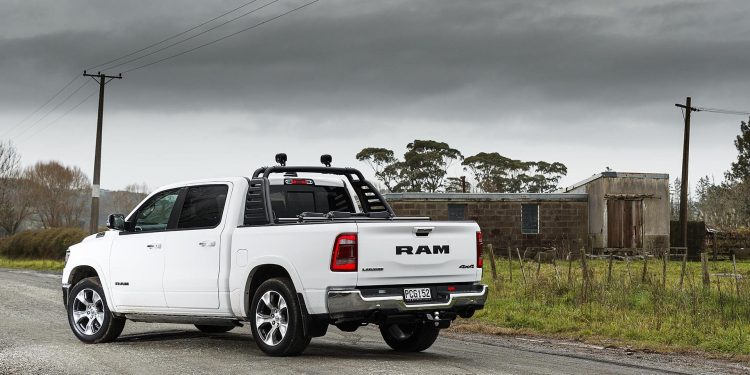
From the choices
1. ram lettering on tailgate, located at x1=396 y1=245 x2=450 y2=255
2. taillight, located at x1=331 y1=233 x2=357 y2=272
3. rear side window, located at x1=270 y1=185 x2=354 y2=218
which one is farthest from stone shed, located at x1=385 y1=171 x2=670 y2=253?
taillight, located at x1=331 y1=233 x2=357 y2=272

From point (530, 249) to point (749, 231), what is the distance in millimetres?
14905

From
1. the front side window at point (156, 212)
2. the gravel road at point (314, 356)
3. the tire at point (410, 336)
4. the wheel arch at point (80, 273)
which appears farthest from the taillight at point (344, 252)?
the wheel arch at point (80, 273)

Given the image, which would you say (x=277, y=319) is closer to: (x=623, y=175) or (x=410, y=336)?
(x=410, y=336)

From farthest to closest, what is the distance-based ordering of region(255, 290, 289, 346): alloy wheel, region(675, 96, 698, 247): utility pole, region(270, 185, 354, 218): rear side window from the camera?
region(675, 96, 698, 247): utility pole
region(270, 185, 354, 218): rear side window
region(255, 290, 289, 346): alloy wheel

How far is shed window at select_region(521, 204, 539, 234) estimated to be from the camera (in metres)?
38.9

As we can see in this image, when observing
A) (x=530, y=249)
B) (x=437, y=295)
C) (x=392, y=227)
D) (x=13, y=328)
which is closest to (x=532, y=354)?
(x=437, y=295)

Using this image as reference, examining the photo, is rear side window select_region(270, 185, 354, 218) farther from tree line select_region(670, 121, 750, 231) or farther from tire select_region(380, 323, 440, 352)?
tree line select_region(670, 121, 750, 231)

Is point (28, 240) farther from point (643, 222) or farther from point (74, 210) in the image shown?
point (74, 210)

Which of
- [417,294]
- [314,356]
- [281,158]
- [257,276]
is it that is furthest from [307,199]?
[417,294]

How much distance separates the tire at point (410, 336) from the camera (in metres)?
10.6

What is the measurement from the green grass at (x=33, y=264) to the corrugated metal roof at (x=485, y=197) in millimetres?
13854

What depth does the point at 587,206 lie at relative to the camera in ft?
131

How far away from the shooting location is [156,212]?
36.9 feet

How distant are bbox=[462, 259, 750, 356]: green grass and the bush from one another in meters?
30.5
